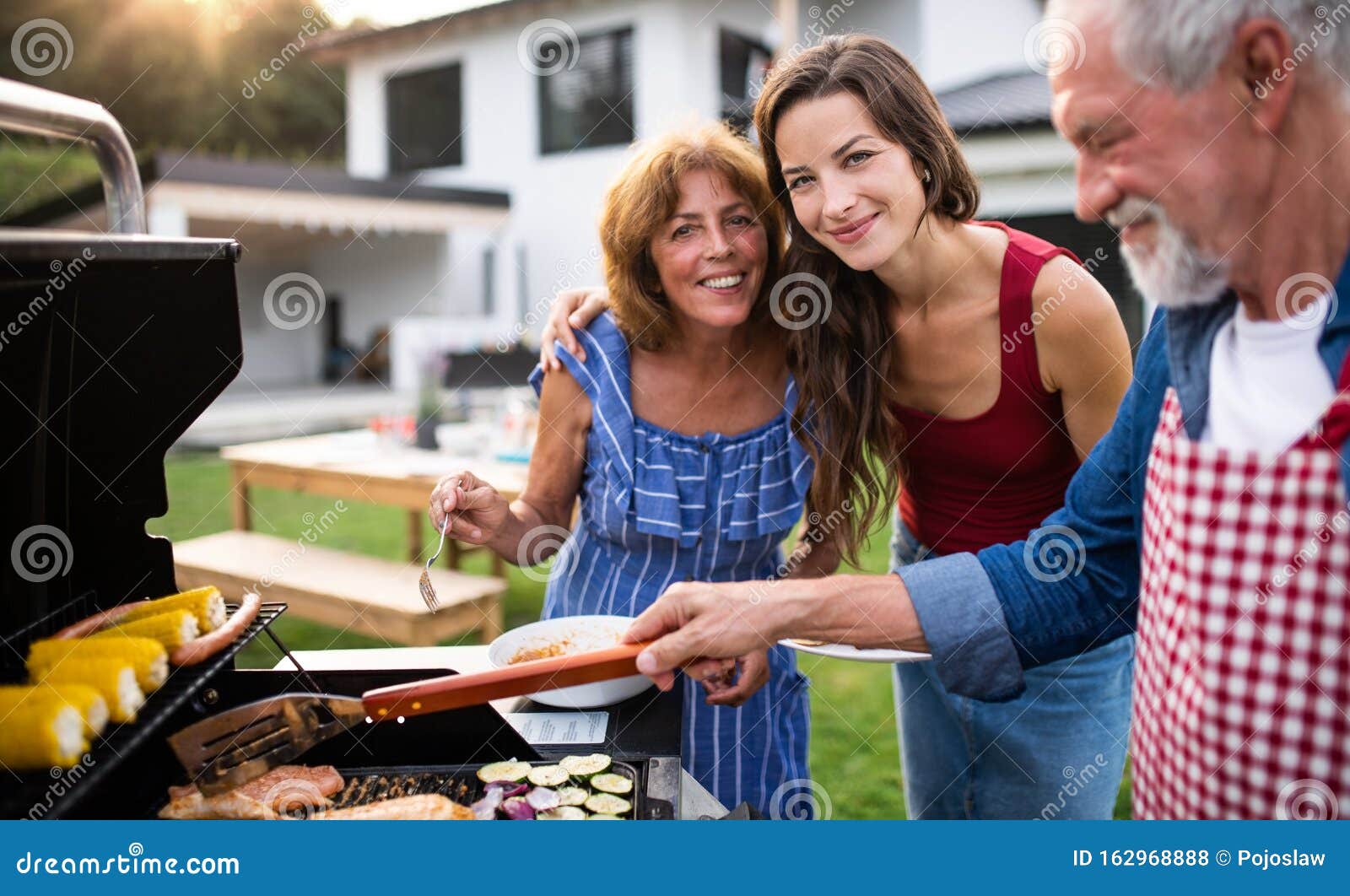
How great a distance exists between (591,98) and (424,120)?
12.0 feet

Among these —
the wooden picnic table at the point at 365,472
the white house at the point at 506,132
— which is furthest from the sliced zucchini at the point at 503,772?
the white house at the point at 506,132

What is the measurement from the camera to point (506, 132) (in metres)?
15.1

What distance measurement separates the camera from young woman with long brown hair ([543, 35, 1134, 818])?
7.00 feet

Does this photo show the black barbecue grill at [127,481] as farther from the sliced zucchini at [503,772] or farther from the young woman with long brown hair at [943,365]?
the young woman with long brown hair at [943,365]

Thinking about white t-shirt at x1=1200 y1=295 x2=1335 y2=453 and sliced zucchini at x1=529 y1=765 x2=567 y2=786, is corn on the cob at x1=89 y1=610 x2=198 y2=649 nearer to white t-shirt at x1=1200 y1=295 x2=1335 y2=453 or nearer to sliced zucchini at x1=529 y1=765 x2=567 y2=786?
sliced zucchini at x1=529 y1=765 x2=567 y2=786

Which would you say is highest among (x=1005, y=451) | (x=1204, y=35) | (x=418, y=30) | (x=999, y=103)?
(x=418, y=30)

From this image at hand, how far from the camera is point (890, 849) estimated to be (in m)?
1.25

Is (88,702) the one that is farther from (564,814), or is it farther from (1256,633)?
(1256,633)

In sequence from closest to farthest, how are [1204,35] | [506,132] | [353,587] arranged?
[1204,35], [353,587], [506,132]

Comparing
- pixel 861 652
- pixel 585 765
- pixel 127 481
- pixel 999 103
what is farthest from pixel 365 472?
pixel 999 103

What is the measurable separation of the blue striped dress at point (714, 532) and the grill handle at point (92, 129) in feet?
4.00

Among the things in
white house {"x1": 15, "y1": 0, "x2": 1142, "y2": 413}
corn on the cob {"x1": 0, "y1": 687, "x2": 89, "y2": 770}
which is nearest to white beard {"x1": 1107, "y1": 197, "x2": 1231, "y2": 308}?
corn on the cob {"x1": 0, "y1": 687, "x2": 89, "y2": 770}

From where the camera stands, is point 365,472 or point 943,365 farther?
point 365,472

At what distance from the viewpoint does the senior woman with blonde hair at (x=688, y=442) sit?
8.07 feet
